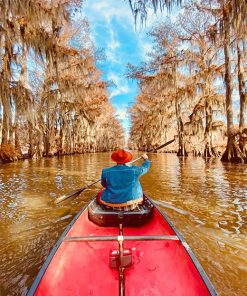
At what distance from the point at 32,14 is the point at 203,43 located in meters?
13.3

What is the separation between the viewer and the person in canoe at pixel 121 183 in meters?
4.97

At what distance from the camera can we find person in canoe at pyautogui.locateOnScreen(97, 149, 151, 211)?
Result: 16.3 ft

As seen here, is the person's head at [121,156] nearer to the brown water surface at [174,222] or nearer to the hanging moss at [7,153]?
the brown water surface at [174,222]

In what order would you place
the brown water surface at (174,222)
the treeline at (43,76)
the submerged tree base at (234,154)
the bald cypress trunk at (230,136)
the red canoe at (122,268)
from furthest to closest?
the bald cypress trunk at (230,136), the submerged tree base at (234,154), the treeline at (43,76), the brown water surface at (174,222), the red canoe at (122,268)

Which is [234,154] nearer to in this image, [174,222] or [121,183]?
[174,222]

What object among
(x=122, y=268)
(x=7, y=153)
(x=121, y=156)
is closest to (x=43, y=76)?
(x=7, y=153)

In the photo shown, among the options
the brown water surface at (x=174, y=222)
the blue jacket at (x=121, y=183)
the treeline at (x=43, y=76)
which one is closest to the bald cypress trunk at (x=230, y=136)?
the brown water surface at (x=174, y=222)

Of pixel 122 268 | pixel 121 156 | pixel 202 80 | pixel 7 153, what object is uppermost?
pixel 202 80

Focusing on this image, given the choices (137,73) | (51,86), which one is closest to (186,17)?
(137,73)

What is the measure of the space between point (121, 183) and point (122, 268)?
6.85 ft

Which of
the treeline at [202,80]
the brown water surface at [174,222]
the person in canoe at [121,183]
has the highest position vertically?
the treeline at [202,80]

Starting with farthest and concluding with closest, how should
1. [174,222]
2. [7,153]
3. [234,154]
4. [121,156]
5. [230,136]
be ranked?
[7,153] → [230,136] → [234,154] → [174,222] → [121,156]

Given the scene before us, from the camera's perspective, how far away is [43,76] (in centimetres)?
2639

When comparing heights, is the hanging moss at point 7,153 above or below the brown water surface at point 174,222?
above
